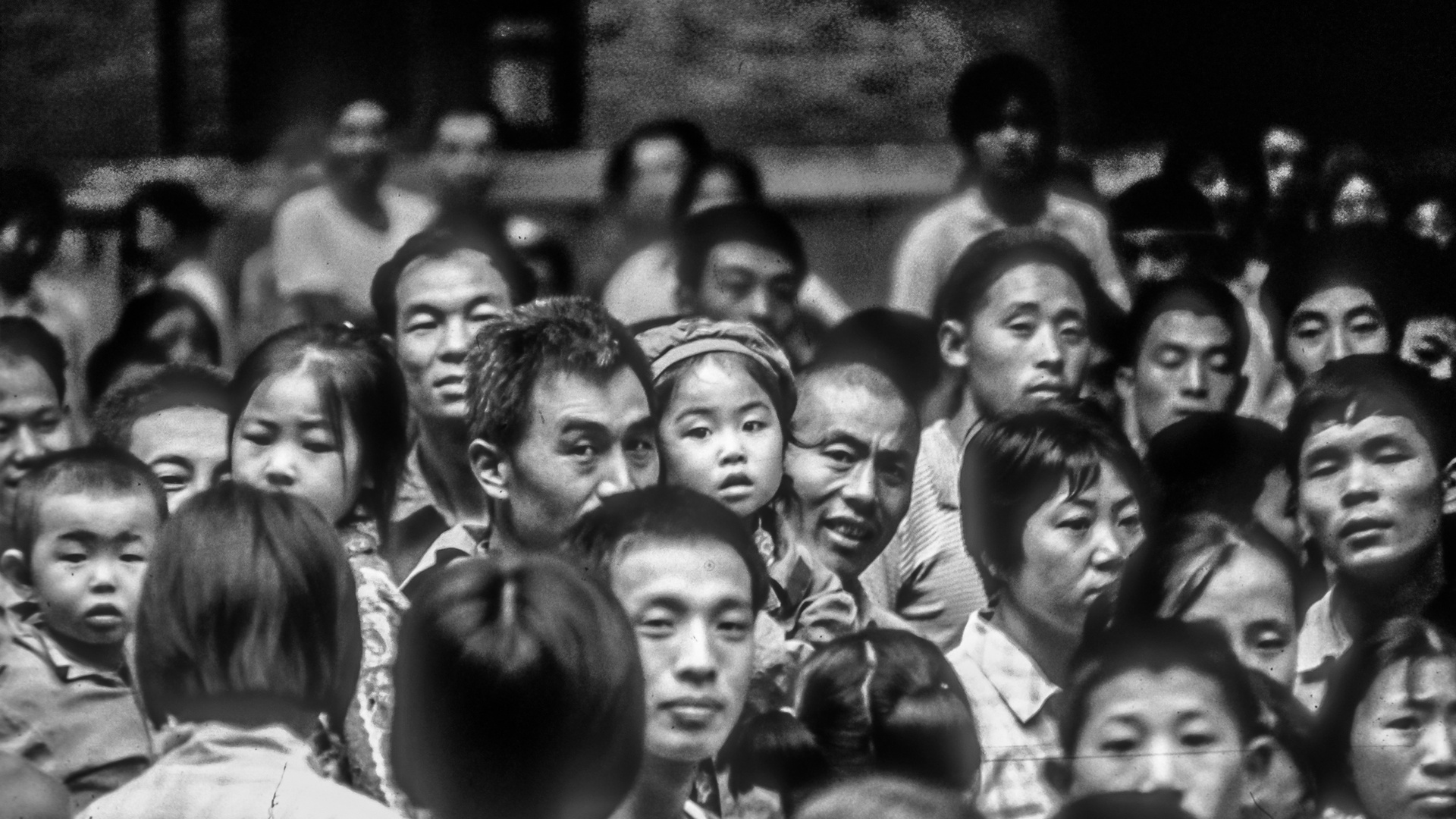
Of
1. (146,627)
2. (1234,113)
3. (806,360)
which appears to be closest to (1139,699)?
(806,360)

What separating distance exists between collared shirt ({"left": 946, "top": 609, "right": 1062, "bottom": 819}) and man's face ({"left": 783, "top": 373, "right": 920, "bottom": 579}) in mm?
254

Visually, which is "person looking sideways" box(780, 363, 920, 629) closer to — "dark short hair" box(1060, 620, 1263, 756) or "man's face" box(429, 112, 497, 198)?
"dark short hair" box(1060, 620, 1263, 756)

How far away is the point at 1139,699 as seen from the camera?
8.75ft

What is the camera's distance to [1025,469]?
291 centimetres

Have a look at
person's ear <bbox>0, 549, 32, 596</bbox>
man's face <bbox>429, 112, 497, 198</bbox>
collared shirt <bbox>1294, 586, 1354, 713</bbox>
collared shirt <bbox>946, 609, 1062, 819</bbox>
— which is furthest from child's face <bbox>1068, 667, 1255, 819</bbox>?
person's ear <bbox>0, 549, 32, 596</bbox>

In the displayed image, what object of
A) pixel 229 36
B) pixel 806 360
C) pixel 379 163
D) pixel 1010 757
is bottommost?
pixel 1010 757

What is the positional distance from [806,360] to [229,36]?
99 cm

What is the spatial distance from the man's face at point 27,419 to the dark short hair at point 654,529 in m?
0.88

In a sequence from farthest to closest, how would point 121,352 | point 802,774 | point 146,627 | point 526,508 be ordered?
point 121,352
point 526,508
point 802,774
point 146,627

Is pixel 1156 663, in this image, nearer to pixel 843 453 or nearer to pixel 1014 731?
pixel 1014 731

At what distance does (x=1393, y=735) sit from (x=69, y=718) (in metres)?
1.80

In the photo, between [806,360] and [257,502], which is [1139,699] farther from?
[257,502]

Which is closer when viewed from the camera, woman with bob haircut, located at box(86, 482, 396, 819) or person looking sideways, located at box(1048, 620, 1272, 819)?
woman with bob haircut, located at box(86, 482, 396, 819)

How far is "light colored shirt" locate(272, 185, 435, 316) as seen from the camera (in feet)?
10.1
